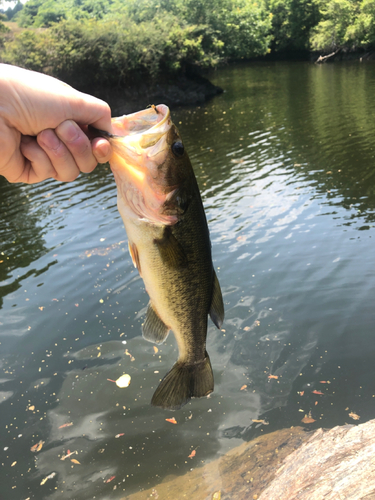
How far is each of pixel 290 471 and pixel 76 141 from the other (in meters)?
3.45

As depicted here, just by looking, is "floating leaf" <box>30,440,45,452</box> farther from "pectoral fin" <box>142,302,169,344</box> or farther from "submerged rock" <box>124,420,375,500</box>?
"pectoral fin" <box>142,302,169,344</box>

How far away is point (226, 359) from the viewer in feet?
18.8

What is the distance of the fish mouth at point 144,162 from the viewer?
204cm

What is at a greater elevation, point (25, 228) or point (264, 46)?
point (264, 46)

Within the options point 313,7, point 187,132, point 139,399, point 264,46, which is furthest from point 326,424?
point 313,7

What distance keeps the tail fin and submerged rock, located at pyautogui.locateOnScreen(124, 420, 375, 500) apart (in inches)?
53.2

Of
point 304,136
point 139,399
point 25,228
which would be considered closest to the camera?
point 139,399

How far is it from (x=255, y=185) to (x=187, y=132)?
33.9 ft

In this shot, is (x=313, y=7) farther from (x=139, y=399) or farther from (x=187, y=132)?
(x=139, y=399)

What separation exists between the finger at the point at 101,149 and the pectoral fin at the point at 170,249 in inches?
19.9

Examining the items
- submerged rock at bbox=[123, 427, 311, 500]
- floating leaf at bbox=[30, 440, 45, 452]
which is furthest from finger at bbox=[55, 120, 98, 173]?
floating leaf at bbox=[30, 440, 45, 452]

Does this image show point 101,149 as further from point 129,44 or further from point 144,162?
point 129,44

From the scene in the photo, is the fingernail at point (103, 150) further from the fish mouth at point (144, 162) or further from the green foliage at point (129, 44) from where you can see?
the green foliage at point (129, 44)

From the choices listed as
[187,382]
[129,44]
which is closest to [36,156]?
[187,382]
